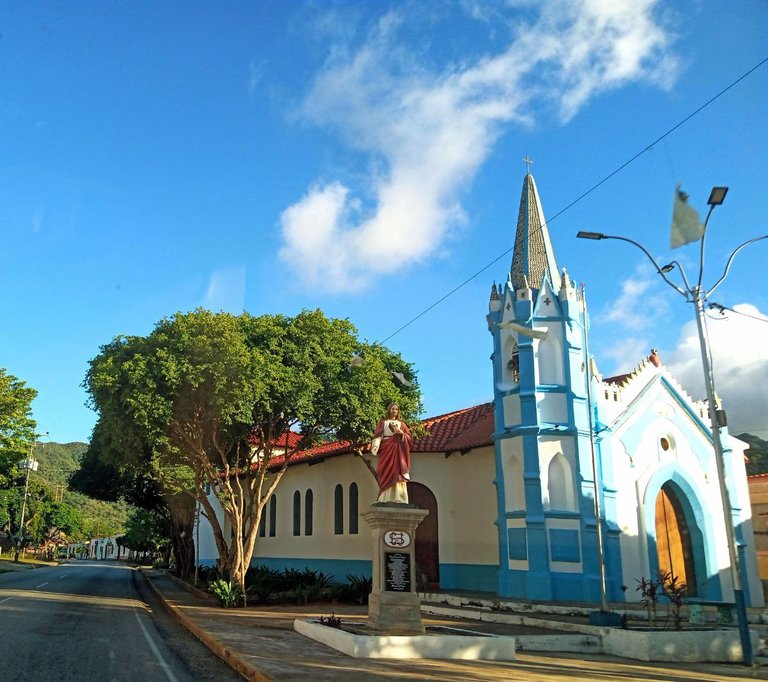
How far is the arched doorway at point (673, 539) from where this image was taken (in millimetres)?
22273

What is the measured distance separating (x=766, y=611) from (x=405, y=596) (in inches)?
484

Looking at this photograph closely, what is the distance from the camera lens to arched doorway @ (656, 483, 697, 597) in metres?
22.3

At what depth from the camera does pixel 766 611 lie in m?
19.8

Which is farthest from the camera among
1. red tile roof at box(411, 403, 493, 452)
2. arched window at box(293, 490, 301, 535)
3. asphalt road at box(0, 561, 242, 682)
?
arched window at box(293, 490, 301, 535)

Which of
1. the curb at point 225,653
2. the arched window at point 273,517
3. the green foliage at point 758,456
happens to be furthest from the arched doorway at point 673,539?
the green foliage at point 758,456

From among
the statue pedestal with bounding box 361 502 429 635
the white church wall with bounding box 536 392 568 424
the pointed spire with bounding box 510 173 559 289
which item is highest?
the pointed spire with bounding box 510 173 559 289

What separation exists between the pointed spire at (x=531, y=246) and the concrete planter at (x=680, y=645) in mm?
11712

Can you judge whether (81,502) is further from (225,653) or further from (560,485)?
(225,653)

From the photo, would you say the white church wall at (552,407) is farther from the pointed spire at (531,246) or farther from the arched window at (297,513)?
the arched window at (297,513)

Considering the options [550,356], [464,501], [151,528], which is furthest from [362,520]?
[151,528]

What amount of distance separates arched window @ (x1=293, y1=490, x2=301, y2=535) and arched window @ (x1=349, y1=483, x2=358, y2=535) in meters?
5.18

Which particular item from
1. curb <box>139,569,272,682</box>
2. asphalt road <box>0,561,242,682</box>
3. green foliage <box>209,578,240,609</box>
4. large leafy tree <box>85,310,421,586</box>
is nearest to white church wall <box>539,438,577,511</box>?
large leafy tree <box>85,310,421,586</box>

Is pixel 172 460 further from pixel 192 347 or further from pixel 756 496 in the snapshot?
pixel 756 496

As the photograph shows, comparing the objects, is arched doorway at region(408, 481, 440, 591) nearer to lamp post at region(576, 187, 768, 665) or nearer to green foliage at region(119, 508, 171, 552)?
lamp post at region(576, 187, 768, 665)
